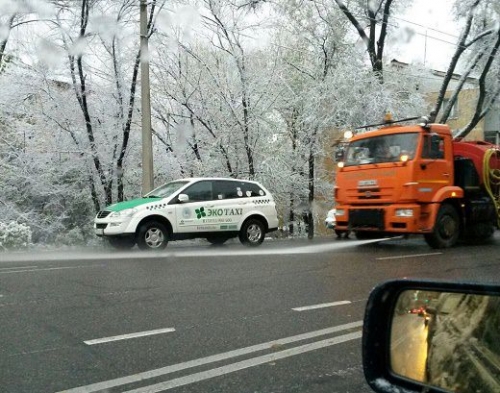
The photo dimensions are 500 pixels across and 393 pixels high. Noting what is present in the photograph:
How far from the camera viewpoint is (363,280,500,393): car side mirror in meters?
1.59

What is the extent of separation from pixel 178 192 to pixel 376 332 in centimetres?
1092

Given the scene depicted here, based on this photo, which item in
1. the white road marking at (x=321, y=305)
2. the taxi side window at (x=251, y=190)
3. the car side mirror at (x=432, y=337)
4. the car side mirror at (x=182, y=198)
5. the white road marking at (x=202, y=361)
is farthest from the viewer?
the taxi side window at (x=251, y=190)

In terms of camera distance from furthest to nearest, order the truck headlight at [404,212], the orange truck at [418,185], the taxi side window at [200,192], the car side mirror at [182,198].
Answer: the taxi side window at [200,192]
the car side mirror at [182,198]
the orange truck at [418,185]
the truck headlight at [404,212]

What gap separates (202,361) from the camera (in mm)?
4328

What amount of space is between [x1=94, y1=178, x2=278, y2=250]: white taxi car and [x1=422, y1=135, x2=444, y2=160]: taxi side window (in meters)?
3.98

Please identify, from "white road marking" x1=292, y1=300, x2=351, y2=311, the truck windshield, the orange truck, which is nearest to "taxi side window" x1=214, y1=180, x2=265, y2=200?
the orange truck

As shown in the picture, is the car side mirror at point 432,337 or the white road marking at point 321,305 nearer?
the car side mirror at point 432,337

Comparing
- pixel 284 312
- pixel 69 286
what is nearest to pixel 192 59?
pixel 69 286

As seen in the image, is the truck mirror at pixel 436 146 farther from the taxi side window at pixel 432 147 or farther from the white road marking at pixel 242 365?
the white road marking at pixel 242 365

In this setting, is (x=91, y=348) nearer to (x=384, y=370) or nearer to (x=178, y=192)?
(x=384, y=370)

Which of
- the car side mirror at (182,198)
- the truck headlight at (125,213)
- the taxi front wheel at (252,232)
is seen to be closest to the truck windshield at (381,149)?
the taxi front wheel at (252,232)

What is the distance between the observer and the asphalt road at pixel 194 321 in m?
3.98

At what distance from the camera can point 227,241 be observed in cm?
→ 1523

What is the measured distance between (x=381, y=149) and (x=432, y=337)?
10.7 metres
